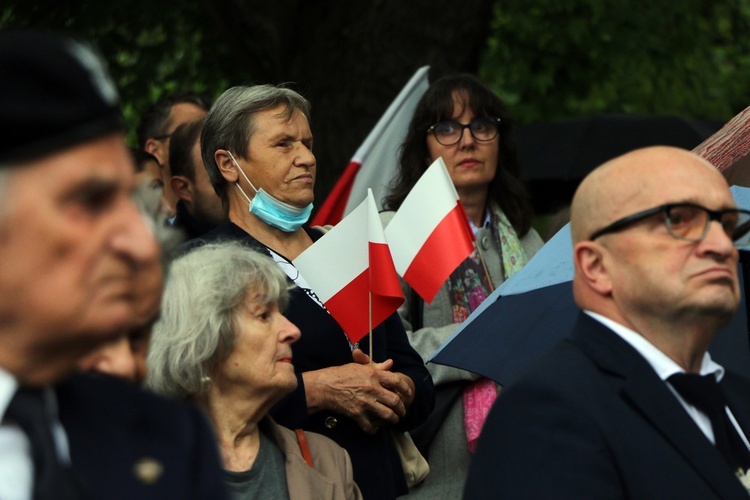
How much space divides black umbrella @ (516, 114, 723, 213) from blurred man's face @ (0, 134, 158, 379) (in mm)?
7404

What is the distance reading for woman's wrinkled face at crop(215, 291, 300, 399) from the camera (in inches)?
144

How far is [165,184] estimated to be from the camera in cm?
629

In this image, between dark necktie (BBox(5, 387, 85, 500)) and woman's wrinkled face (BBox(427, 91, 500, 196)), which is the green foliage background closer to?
woman's wrinkled face (BBox(427, 91, 500, 196))

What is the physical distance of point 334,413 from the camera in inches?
163

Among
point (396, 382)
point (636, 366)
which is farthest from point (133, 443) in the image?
point (396, 382)

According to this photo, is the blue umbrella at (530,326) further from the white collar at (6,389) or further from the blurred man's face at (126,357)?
the white collar at (6,389)

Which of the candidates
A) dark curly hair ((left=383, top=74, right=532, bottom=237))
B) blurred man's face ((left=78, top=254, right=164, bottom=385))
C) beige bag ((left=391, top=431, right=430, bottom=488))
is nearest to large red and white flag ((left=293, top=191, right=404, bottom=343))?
beige bag ((left=391, top=431, right=430, bottom=488))

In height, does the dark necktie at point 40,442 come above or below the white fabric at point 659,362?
above

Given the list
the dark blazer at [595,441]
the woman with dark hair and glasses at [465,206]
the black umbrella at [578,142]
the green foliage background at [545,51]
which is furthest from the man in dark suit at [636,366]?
the black umbrella at [578,142]

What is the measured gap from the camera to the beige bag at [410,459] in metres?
4.39

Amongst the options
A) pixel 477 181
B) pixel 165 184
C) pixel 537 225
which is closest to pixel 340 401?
pixel 477 181

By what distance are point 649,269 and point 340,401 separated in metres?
1.54

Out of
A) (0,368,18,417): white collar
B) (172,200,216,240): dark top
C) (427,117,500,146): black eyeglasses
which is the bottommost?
(172,200,216,240): dark top

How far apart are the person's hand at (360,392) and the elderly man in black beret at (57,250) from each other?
243 cm
